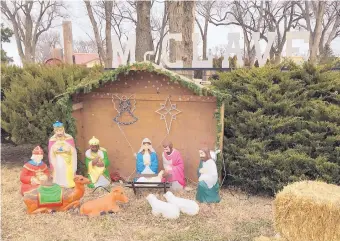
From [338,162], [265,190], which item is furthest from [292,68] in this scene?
[265,190]

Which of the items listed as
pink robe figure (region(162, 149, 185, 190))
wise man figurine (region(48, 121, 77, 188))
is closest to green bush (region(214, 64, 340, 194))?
pink robe figure (region(162, 149, 185, 190))

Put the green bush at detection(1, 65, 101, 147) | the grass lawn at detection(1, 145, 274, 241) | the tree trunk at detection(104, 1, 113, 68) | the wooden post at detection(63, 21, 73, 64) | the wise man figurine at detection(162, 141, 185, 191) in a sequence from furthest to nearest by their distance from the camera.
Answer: the tree trunk at detection(104, 1, 113, 68), the wooden post at detection(63, 21, 73, 64), the green bush at detection(1, 65, 101, 147), the wise man figurine at detection(162, 141, 185, 191), the grass lawn at detection(1, 145, 274, 241)

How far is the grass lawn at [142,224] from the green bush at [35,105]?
159 cm

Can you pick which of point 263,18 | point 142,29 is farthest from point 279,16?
point 142,29

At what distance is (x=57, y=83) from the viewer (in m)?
6.27

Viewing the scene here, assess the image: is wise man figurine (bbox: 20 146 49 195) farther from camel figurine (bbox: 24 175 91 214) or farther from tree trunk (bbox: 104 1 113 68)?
tree trunk (bbox: 104 1 113 68)

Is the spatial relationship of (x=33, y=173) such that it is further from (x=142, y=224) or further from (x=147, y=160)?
(x=142, y=224)

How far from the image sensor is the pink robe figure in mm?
5125

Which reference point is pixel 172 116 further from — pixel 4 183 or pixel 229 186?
pixel 4 183

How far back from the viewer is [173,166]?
202 inches

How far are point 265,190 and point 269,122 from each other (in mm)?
1052

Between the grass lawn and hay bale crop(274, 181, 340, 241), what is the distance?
2.63ft

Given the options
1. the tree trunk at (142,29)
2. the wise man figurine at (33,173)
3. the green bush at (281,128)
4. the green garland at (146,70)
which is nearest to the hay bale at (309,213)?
the green bush at (281,128)

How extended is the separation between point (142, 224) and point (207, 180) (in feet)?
3.52
